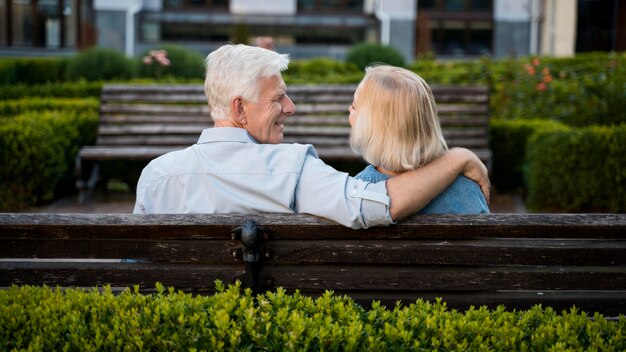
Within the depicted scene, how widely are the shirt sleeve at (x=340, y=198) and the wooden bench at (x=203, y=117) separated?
6.12 m

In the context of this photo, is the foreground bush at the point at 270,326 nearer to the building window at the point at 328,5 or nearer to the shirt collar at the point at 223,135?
the shirt collar at the point at 223,135

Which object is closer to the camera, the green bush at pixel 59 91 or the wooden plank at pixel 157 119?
the wooden plank at pixel 157 119

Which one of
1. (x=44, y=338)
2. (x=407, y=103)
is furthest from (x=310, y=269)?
(x=44, y=338)

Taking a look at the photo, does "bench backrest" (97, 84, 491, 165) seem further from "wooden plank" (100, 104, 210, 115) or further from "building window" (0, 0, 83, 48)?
"building window" (0, 0, 83, 48)

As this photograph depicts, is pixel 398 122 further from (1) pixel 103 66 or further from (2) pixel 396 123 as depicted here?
(1) pixel 103 66

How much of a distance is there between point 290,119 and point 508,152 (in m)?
2.45

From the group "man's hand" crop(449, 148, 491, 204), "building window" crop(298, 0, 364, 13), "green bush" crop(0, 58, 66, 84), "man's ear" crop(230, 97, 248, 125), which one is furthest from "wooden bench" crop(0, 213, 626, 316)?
Answer: "building window" crop(298, 0, 364, 13)

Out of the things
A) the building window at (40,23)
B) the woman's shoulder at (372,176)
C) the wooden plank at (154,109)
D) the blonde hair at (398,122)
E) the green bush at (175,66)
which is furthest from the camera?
the building window at (40,23)

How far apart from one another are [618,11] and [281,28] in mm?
12794

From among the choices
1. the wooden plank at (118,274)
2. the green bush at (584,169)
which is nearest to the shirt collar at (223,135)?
the wooden plank at (118,274)

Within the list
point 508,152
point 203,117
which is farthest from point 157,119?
point 508,152

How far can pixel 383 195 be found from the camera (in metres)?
2.67

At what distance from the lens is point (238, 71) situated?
3.24m

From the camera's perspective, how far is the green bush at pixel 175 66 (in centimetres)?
1378
